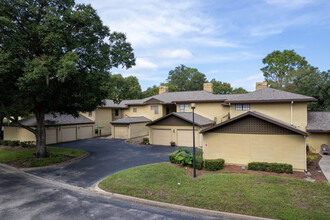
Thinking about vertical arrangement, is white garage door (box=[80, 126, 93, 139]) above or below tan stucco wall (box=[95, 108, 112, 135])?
below

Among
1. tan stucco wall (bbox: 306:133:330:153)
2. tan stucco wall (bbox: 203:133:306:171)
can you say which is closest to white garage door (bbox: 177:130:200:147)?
tan stucco wall (bbox: 203:133:306:171)

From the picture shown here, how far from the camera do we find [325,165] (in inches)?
542

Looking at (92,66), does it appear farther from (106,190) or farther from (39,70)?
(106,190)

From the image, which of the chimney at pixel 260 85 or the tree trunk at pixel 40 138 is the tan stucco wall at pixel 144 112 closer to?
the chimney at pixel 260 85

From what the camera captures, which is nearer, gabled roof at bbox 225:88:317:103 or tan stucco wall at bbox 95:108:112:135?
gabled roof at bbox 225:88:317:103

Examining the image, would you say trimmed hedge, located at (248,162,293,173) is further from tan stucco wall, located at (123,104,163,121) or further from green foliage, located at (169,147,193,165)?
tan stucco wall, located at (123,104,163,121)

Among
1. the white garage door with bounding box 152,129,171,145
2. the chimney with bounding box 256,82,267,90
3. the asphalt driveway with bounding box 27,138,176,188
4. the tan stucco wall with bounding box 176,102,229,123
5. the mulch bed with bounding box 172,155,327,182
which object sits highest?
the chimney with bounding box 256,82,267,90

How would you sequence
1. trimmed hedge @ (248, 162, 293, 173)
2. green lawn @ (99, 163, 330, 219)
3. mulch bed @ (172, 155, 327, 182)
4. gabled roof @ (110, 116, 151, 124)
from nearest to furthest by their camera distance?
green lawn @ (99, 163, 330, 219) → mulch bed @ (172, 155, 327, 182) → trimmed hedge @ (248, 162, 293, 173) → gabled roof @ (110, 116, 151, 124)

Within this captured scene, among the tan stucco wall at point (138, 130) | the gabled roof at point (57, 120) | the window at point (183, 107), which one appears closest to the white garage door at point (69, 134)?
the gabled roof at point (57, 120)

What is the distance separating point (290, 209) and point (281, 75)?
53.4m

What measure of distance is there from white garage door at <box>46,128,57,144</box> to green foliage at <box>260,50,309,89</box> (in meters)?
49.4

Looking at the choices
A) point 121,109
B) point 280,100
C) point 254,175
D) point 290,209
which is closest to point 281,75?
point 280,100

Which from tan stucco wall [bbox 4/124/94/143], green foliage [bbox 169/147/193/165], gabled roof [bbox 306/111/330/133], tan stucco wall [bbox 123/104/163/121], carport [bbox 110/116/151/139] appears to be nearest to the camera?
green foliage [bbox 169/147/193/165]

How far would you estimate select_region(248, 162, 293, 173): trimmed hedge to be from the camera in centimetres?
1197
